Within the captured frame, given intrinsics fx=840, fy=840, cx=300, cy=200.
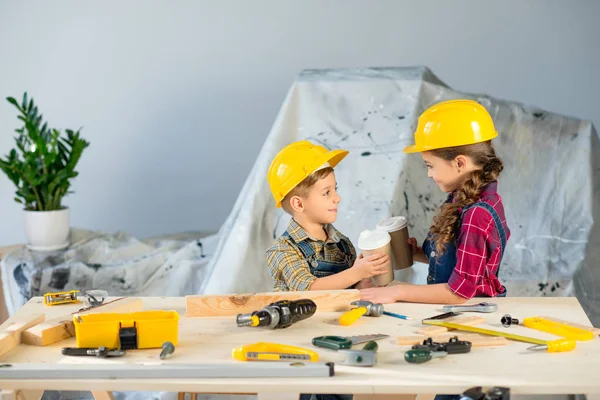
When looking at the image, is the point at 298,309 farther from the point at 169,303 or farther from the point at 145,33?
the point at 145,33

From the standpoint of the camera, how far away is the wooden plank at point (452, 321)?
2098 millimetres

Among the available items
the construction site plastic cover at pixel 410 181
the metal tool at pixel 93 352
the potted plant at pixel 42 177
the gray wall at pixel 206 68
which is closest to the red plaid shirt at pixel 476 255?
the metal tool at pixel 93 352

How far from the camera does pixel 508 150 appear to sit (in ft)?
13.5

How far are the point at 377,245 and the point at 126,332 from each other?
2.94 feet

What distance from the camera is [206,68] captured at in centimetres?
525

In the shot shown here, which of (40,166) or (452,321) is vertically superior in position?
(40,166)

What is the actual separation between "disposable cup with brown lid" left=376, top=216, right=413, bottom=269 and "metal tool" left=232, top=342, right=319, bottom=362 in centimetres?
86

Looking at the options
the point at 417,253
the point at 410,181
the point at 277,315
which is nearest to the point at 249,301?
the point at 277,315

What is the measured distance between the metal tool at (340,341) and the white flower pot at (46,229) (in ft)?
9.55

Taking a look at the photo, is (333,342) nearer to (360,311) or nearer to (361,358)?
(361,358)

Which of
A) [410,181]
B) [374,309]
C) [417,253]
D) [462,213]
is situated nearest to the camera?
[374,309]

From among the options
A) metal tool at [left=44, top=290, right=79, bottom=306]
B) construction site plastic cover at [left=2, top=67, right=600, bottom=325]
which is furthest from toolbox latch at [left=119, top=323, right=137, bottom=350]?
construction site plastic cover at [left=2, top=67, right=600, bottom=325]

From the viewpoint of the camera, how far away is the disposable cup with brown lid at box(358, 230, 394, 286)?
8.51 ft

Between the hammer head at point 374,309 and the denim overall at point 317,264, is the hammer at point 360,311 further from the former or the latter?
the denim overall at point 317,264
